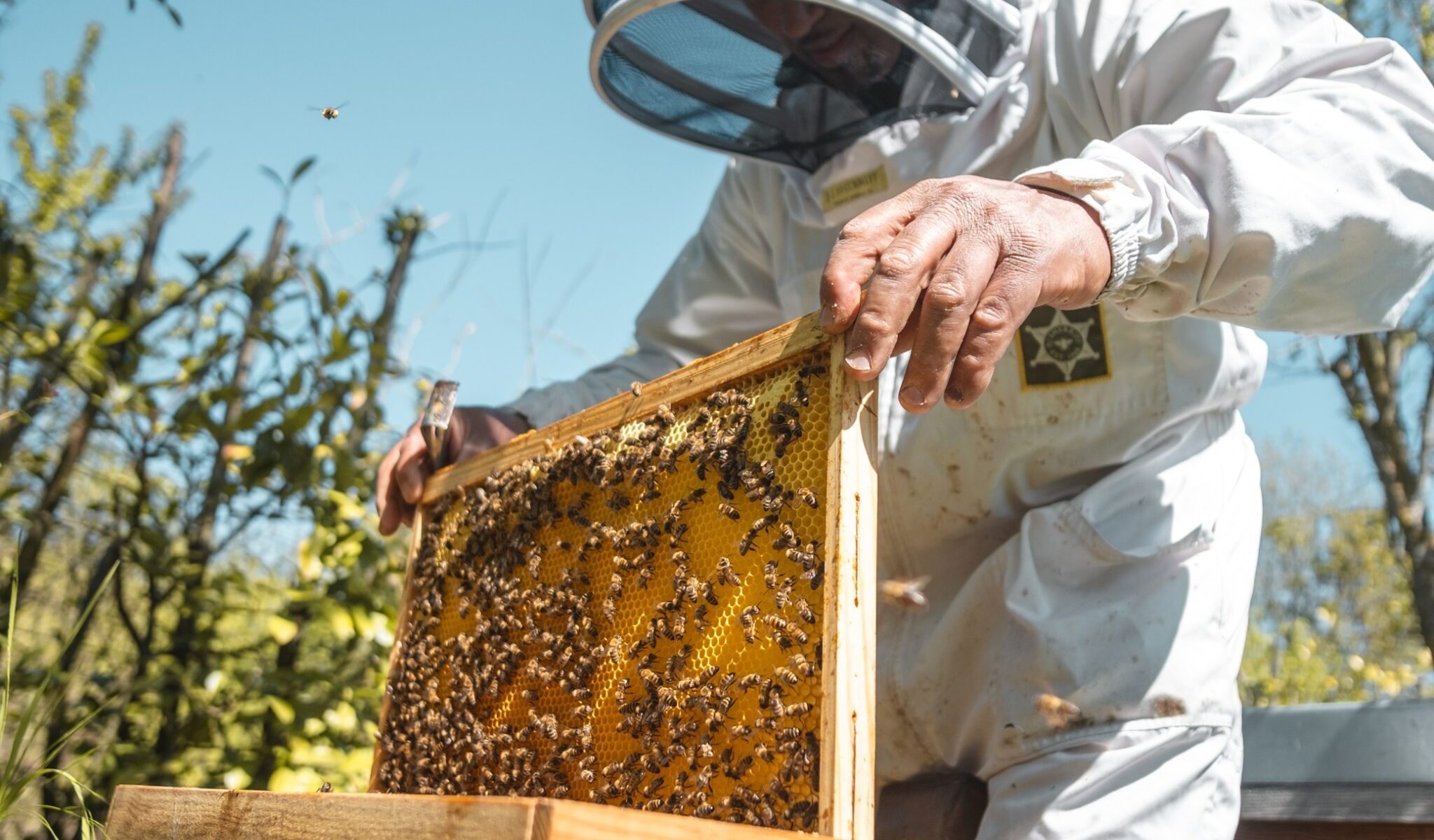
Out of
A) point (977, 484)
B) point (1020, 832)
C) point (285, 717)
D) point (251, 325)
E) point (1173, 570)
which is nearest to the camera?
point (1020, 832)

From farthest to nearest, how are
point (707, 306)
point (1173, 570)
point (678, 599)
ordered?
point (707, 306) < point (1173, 570) < point (678, 599)

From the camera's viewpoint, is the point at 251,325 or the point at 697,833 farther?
the point at 251,325

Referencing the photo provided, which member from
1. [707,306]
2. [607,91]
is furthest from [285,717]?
[607,91]

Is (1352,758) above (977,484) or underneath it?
underneath

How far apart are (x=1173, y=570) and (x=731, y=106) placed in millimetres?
1500

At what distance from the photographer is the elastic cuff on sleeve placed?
152 cm

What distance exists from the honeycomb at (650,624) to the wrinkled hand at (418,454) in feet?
1.27

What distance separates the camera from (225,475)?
406 cm

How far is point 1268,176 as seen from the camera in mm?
1598

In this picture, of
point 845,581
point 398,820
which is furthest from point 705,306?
point 398,820

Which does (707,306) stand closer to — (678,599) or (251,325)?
(678,599)

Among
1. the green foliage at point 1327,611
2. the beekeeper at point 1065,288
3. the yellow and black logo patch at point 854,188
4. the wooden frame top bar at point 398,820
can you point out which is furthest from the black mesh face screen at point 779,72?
the green foliage at point 1327,611

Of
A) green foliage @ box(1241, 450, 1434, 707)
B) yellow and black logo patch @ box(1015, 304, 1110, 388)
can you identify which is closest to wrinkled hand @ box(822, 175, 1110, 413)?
yellow and black logo patch @ box(1015, 304, 1110, 388)

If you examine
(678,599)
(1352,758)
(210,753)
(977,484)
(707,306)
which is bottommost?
(210,753)
